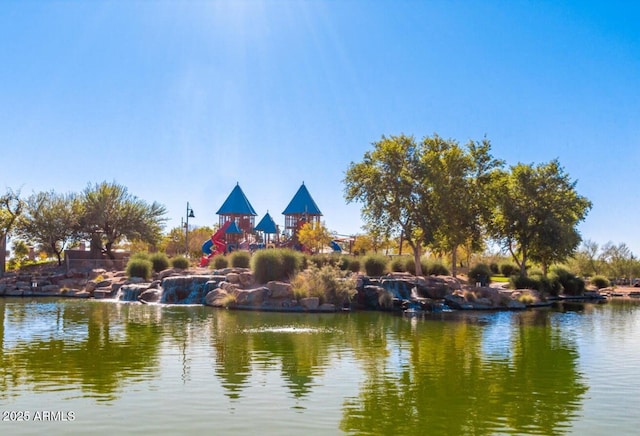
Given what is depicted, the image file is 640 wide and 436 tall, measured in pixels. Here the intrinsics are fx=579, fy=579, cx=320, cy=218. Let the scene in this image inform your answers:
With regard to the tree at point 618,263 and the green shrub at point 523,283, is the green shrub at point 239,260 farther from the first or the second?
the tree at point 618,263

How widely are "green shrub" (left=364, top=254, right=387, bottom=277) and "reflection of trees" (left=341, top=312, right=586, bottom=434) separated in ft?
75.4

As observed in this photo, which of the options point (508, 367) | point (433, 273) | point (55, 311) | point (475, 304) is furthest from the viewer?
point (433, 273)

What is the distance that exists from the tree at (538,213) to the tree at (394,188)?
8.39m

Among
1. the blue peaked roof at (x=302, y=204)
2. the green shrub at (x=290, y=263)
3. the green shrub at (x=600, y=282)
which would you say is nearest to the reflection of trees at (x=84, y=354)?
the green shrub at (x=290, y=263)

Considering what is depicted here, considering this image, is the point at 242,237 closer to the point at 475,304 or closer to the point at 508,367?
the point at 475,304

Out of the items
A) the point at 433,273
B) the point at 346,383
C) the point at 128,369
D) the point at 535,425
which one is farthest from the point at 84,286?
the point at 535,425

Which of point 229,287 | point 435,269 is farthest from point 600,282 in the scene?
point 229,287

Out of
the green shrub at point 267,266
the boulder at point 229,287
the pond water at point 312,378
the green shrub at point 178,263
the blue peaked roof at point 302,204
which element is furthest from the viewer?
the blue peaked roof at point 302,204

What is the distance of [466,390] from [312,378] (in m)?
3.60

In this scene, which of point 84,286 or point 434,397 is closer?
point 434,397

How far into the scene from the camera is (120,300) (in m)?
39.1

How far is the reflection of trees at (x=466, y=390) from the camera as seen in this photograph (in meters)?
10.2

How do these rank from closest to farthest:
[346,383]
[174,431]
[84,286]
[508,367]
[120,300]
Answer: [174,431] < [346,383] < [508,367] < [120,300] < [84,286]

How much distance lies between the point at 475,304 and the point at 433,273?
486 inches
